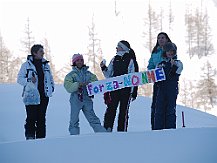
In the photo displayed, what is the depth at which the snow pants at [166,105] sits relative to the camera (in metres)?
7.13

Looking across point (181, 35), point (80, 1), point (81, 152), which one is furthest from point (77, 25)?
point (81, 152)

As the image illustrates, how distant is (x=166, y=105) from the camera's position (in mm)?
7145

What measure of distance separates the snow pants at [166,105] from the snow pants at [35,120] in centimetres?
174

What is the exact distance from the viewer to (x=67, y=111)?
434 inches

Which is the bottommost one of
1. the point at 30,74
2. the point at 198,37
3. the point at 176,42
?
the point at 30,74

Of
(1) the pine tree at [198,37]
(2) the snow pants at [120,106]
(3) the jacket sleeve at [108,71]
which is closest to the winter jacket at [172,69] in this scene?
(2) the snow pants at [120,106]

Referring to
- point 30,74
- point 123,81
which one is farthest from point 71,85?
point 123,81

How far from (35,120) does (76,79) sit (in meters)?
0.89

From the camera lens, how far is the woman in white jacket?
23.4 feet

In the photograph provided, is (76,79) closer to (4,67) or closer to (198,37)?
(4,67)

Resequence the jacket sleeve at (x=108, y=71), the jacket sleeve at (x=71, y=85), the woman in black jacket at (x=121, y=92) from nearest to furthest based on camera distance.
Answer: the jacket sleeve at (x=71, y=85) → the woman in black jacket at (x=121, y=92) → the jacket sleeve at (x=108, y=71)

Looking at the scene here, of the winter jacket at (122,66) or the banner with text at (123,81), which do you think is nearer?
the banner with text at (123,81)

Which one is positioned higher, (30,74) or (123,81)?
(30,74)

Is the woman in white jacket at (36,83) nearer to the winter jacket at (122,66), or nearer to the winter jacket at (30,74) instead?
the winter jacket at (30,74)
